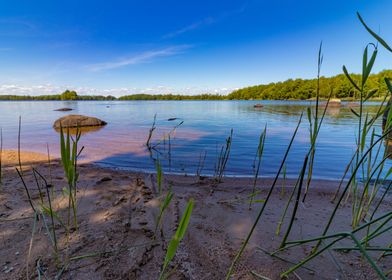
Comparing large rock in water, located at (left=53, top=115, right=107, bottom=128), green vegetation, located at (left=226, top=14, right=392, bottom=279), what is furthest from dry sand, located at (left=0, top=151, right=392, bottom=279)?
large rock in water, located at (left=53, top=115, right=107, bottom=128)

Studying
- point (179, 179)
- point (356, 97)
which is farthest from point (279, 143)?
point (356, 97)

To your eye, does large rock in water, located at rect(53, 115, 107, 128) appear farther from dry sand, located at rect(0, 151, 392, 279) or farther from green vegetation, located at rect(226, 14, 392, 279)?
green vegetation, located at rect(226, 14, 392, 279)

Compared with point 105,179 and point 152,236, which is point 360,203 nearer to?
point 152,236

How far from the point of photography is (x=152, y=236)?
7.08 ft

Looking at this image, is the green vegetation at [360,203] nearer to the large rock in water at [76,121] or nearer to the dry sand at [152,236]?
the dry sand at [152,236]

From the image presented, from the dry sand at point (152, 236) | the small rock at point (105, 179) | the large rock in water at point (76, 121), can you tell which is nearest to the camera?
the dry sand at point (152, 236)

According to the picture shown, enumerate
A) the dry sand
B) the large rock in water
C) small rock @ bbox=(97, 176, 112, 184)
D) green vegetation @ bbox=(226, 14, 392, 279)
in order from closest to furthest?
green vegetation @ bbox=(226, 14, 392, 279) < the dry sand < small rock @ bbox=(97, 176, 112, 184) < the large rock in water

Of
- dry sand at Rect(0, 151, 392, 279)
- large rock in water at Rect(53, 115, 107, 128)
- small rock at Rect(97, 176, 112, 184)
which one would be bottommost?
small rock at Rect(97, 176, 112, 184)

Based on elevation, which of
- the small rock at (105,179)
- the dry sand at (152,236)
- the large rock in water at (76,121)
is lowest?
the small rock at (105,179)

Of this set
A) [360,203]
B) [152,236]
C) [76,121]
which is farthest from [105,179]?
[76,121]

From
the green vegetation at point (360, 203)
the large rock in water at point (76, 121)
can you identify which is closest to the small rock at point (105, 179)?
the green vegetation at point (360, 203)

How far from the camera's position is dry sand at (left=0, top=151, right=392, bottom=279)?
65.9 inches

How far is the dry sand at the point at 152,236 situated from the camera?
1673 mm

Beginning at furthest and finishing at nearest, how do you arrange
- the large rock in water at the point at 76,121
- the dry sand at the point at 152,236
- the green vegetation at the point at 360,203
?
the large rock in water at the point at 76,121
the dry sand at the point at 152,236
the green vegetation at the point at 360,203
